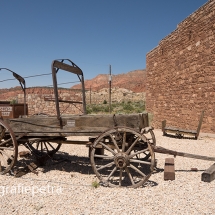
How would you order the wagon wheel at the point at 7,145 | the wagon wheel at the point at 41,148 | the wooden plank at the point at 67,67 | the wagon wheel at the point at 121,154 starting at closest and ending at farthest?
1. the wagon wheel at the point at 121,154
2. the wagon wheel at the point at 7,145
3. the wooden plank at the point at 67,67
4. the wagon wheel at the point at 41,148

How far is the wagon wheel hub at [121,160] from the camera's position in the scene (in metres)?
3.67

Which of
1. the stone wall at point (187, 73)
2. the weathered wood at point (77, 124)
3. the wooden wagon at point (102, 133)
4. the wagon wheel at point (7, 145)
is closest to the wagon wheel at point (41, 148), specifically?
the wooden wagon at point (102, 133)

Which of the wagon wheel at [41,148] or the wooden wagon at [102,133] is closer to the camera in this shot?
the wooden wagon at [102,133]

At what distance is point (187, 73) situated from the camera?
9.21 meters

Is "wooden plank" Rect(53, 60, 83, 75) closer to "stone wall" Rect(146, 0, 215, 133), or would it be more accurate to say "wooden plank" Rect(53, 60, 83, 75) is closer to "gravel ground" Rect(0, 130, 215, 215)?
"gravel ground" Rect(0, 130, 215, 215)

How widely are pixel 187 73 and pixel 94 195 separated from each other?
7276mm

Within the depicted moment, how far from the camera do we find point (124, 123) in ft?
12.8

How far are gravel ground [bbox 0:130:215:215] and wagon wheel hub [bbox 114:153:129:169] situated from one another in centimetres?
37

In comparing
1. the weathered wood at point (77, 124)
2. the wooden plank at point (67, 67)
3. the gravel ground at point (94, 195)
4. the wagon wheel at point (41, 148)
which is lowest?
the gravel ground at point (94, 195)

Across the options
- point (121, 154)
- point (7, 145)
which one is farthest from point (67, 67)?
point (121, 154)

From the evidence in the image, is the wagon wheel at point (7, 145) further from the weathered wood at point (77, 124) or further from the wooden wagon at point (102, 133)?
the weathered wood at point (77, 124)

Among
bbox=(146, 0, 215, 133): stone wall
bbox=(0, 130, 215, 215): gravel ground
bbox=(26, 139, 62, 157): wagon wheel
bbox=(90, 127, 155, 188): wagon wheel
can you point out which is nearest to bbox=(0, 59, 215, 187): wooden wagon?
bbox=(90, 127, 155, 188): wagon wheel

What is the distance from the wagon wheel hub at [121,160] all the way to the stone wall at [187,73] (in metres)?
5.34

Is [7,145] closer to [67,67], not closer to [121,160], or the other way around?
[67,67]
